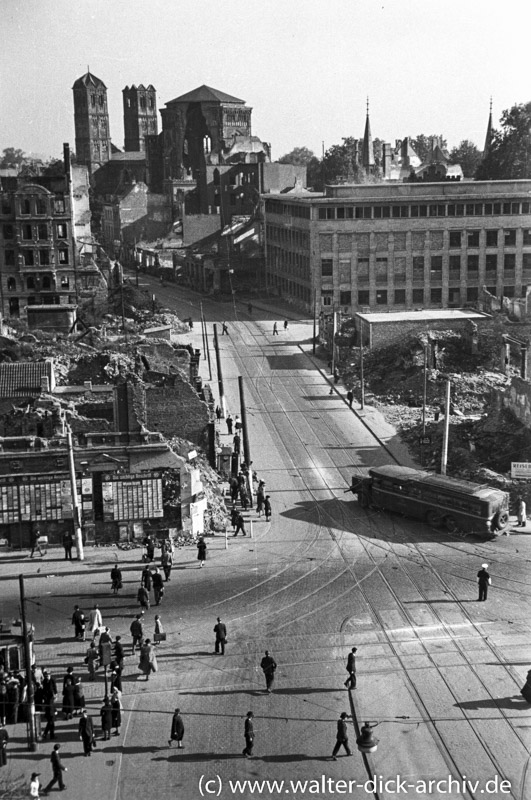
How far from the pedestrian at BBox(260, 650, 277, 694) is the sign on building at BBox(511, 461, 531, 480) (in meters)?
18.4

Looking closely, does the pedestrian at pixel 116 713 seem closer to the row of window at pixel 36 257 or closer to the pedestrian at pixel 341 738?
the pedestrian at pixel 341 738

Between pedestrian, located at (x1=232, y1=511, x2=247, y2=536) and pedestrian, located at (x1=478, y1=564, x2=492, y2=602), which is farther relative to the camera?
pedestrian, located at (x1=232, y1=511, x2=247, y2=536)

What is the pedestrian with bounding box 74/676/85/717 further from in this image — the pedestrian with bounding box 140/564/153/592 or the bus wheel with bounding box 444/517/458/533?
the bus wheel with bounding box 444/517/458/533

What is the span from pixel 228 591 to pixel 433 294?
58529mm

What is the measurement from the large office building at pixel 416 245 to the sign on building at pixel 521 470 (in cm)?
4573

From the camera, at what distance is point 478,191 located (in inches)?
3428

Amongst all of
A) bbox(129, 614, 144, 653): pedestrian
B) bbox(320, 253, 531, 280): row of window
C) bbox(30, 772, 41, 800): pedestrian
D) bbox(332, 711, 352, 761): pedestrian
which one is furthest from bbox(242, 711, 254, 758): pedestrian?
bbox(320, 253, 531, 280): row of window

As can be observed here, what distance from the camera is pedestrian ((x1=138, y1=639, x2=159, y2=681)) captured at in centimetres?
2570

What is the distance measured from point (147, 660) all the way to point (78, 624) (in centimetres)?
310

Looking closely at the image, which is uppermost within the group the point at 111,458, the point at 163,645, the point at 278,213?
the point at 278,213

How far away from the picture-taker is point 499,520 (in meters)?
35.8

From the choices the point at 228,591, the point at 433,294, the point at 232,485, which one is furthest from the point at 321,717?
the point at 433,294

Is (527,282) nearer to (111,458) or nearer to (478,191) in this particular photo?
(478,191)

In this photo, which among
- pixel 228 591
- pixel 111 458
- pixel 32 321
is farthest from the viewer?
pixel 32 321
